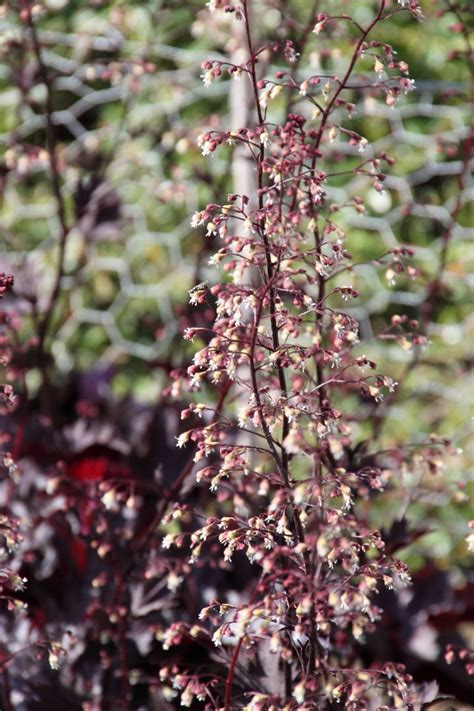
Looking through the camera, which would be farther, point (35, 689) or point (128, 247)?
point (128, 247)

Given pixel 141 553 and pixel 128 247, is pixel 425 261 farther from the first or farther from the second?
pixel 141 553

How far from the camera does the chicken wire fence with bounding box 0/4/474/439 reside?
281 centimetres

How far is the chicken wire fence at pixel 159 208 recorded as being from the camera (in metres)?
2.81

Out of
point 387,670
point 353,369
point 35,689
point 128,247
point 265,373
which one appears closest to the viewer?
point 387,670

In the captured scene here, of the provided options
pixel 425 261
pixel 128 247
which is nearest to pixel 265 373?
pixel 425 261

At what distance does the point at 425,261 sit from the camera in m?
2.81

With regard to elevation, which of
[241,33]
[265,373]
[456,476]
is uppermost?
[241,33]

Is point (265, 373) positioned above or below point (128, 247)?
above

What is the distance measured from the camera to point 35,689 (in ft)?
4.23

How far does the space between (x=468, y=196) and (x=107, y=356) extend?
1253 millimetres

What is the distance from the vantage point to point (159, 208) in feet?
9.98

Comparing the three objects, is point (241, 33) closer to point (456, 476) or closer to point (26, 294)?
point (26, 294)

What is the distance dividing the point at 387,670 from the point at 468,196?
2.22 meters

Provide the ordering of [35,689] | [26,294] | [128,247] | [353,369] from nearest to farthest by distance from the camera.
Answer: [35,689], [353,369], [26,294], [128,247]
